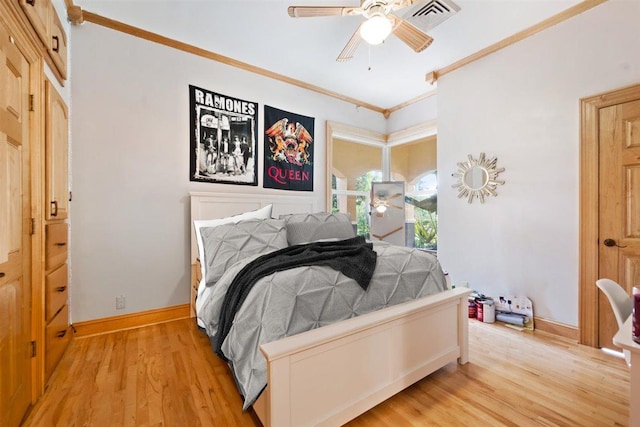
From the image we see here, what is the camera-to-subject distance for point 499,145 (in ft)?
9.34

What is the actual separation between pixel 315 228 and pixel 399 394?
1424mm

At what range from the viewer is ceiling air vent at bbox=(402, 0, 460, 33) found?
1.80 metres

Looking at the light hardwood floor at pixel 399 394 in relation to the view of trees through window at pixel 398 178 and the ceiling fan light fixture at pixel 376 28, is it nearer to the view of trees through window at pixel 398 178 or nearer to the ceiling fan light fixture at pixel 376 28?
the view of trees through window at pixel 398 178

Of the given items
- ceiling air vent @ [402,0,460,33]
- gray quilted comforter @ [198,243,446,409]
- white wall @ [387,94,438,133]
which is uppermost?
white wall @ [387,94,438,133]

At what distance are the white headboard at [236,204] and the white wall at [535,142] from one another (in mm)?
1924

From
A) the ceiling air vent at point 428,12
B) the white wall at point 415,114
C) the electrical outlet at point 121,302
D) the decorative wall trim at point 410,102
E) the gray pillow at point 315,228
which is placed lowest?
the electrical outlet at point 121,302

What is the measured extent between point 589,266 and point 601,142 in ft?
3.38

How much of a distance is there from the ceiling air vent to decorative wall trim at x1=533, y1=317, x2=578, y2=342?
2.73m

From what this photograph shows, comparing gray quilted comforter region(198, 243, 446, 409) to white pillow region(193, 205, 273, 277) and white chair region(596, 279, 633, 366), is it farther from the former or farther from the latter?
white chair region(596, 279, 633, 366)

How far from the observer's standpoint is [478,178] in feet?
9.90

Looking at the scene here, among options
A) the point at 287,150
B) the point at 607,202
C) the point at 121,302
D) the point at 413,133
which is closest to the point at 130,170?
the point at 121,302

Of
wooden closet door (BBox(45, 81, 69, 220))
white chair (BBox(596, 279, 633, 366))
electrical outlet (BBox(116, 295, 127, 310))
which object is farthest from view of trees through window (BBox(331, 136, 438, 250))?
wooden closet door (BBox(45, 81, 69, 220))

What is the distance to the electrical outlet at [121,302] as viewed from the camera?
2.52m

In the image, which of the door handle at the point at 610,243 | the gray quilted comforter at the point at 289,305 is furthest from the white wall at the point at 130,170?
the door handle at the point at 610,243
